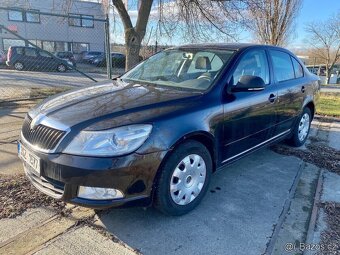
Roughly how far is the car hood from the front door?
1.66 ft

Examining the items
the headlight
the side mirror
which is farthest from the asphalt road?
the headlight

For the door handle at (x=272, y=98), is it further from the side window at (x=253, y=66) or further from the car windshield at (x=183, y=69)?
the car windshield at (x=183, y=69)

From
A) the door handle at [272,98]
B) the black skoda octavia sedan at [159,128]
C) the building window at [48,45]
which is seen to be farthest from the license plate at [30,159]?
the building window at [48,45]

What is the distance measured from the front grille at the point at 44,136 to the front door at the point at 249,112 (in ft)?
5.43

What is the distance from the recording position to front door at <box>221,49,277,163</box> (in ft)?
10.8

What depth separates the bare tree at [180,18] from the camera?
26.2ft

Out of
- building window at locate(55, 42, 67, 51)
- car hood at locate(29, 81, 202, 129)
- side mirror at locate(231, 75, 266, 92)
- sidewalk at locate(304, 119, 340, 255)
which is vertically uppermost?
building window at locate(55, 42, 67, 51)

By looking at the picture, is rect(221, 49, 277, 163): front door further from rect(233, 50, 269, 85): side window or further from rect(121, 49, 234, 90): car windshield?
rect(121, 49, 234, 90): car windshield

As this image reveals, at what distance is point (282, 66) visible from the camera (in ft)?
14.4

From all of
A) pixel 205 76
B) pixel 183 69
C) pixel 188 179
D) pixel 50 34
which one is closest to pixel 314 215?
pixel 188 179

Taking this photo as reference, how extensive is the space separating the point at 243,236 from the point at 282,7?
1182 centimetres

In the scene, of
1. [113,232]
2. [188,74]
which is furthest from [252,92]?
[113,232]

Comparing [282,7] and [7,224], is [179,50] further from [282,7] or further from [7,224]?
[282,7]

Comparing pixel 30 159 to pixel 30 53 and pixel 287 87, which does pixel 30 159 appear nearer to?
pixel 287 87
